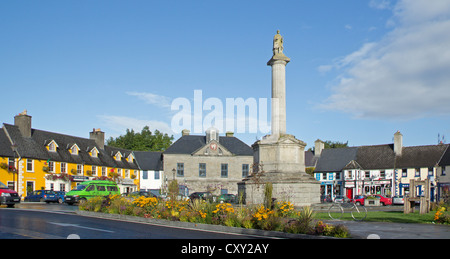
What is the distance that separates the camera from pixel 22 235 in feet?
42.0

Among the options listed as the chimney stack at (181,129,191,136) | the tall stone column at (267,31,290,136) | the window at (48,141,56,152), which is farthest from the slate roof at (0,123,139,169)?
the tall stone column at (267,31,290,136)

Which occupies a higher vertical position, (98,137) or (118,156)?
(98,137)

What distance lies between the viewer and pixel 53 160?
5484cm

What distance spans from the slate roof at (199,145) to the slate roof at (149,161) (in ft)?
18.7

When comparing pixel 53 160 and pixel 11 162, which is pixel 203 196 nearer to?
pixel 11 162

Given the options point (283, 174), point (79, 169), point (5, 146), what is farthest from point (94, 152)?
point (283, 174)

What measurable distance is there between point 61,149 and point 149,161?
16548mm

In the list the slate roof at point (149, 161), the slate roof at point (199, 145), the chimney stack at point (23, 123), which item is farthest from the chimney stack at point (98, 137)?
the chimney stack at point (23, 123)

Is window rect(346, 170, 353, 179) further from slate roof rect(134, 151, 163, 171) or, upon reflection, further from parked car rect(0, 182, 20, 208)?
parked car rect(0, 182, 20, 208)

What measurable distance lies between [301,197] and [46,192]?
102 ft

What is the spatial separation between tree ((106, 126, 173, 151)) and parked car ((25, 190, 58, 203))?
3944cm

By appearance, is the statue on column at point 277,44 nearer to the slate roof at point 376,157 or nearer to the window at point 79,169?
the window at point 79,169

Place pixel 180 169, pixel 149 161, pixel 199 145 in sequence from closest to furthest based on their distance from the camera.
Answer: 1. pixel 180 169
2. pixel 199 145
3. pixel 149 161
